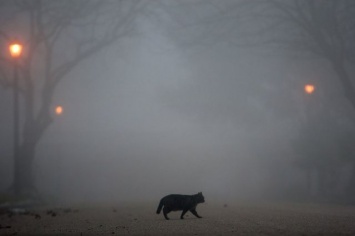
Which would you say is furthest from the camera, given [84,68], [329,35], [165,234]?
[84,68]

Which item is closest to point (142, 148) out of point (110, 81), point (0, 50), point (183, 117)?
point (183, 117)

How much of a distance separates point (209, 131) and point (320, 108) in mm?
14233

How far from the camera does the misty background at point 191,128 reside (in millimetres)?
33875

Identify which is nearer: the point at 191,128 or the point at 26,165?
the point at 26,165

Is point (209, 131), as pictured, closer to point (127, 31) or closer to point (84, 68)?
point (84, 68)

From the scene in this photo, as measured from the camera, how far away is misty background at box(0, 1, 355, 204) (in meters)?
33.9

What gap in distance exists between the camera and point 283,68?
37469mm

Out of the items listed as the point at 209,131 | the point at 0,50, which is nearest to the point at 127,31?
the point at 0,50

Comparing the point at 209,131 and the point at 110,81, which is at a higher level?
the point at 110,81

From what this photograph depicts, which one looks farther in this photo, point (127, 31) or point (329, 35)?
point (127, 31)

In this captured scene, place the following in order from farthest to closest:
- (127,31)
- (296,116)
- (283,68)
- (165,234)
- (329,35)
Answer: (296,116)
(283,68)
(127,31)
(329,35)
(165,234)

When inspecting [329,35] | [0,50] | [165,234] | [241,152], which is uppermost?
[0,50]

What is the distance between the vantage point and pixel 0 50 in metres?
31.6

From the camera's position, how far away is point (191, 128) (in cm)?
4878
